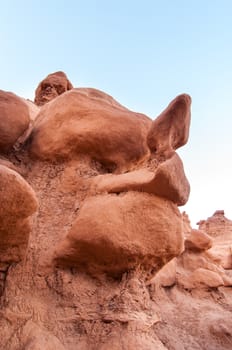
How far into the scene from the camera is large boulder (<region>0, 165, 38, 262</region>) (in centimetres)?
194

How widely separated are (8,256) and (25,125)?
1.09 m

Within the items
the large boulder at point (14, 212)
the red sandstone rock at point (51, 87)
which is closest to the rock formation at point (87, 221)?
the large boulder at point (14, 212)

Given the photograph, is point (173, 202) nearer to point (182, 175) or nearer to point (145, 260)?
point (182, 175)

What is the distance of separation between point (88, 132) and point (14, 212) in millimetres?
983

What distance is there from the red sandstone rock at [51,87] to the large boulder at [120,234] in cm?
328

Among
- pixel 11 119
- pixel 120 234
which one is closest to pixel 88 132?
pixel 11 119

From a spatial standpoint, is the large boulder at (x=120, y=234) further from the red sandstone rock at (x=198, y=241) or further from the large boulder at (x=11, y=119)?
the red sandstone rock at (x=198, y=241)

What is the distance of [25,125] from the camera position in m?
2.71

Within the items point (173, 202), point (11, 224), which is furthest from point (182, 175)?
point (11, 224)

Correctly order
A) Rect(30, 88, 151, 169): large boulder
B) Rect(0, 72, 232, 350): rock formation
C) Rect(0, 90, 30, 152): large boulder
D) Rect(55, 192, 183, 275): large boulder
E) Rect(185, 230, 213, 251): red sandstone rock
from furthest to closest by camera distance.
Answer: Rect(185, 230, 213, 251): red sandstone rock, Rect(30, 88, 151, 169): large boulder, Rect(0, 90, 30, 152): large boulder, Rect(55, 192, 183, 275): large boulder, Rect(0, 72, 232, 350): rock formation

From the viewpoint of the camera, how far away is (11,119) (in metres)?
2.58

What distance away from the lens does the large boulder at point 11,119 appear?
2535mm

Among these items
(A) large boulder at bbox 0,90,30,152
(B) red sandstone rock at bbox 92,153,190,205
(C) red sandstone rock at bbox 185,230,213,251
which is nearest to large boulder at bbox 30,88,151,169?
(A) large boulder at bbox 0,90,30,152

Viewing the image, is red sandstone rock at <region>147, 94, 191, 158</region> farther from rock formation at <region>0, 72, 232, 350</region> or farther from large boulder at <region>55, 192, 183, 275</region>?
large boulder at <region>55, 192, 183, 275</region>
